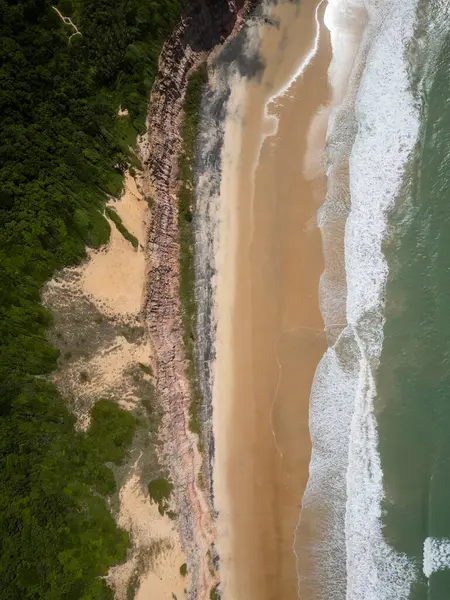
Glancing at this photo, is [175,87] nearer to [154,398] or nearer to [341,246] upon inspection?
[341,246]

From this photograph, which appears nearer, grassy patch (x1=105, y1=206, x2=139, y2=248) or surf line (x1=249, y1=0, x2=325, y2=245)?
grassy patch (x1=105, y1=206, x2=139, y2=248)

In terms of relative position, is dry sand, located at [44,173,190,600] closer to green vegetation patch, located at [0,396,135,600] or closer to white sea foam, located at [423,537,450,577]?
green vegetation patch, located at [0,396,135,600]

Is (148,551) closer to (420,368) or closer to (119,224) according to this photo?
(119,224)

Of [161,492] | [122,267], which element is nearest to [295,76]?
[122,267]

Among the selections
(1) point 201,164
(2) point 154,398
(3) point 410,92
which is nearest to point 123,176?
(1) point 201,164

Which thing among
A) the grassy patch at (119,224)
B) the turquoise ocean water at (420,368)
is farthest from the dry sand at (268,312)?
the grassy patch at (119,224)

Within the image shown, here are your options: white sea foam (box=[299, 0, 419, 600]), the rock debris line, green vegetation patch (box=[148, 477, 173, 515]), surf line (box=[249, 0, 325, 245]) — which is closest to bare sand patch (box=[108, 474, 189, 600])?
green vegetation patch (box=[148, 477, 173, 515])
